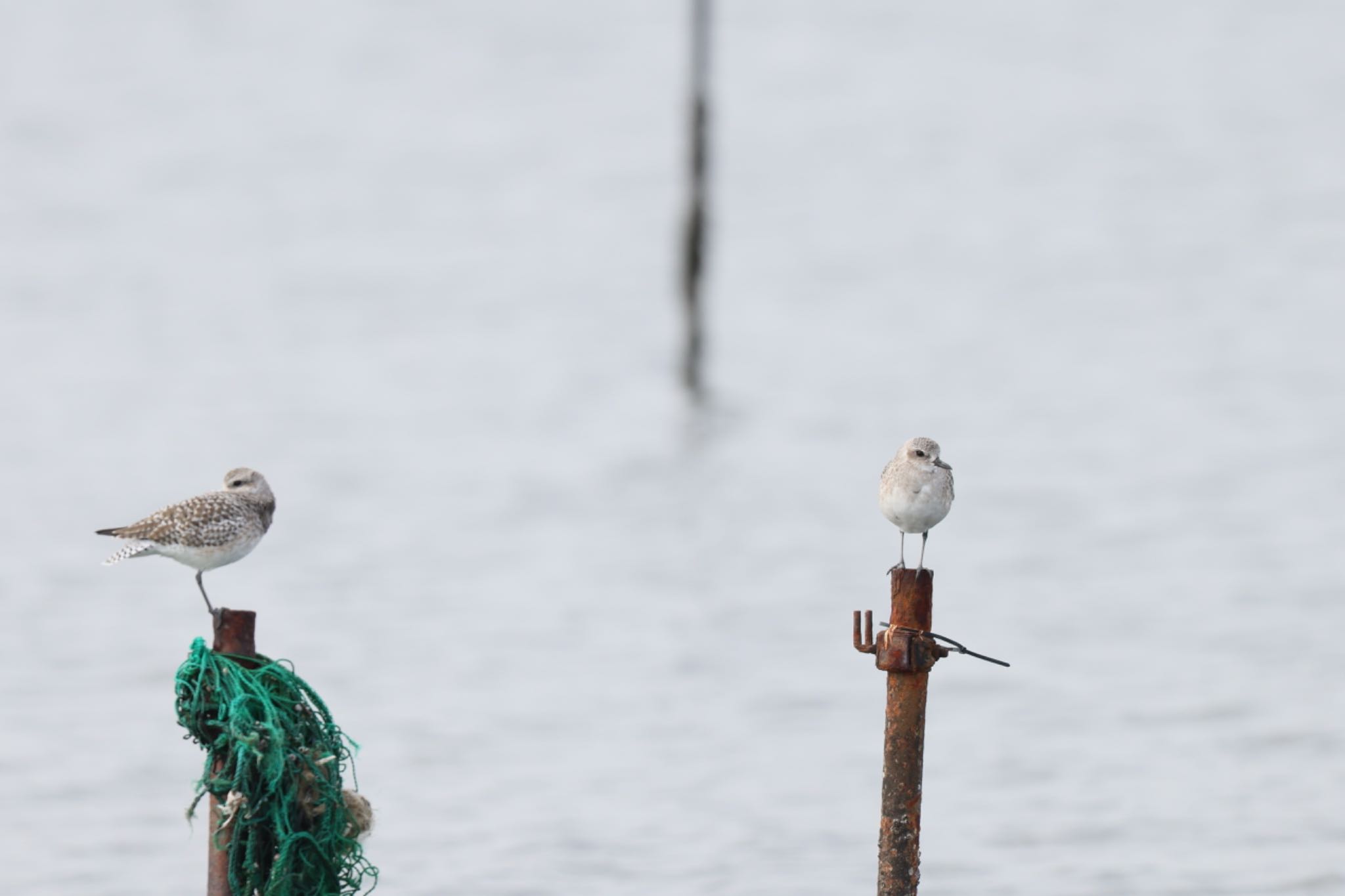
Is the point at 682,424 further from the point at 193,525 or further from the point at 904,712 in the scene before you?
the point at 904,712

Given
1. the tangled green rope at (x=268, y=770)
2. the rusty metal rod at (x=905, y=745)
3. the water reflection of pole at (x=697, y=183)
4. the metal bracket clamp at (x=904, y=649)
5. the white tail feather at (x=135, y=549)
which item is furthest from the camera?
the water reflection of pole at (x=697, y=183)

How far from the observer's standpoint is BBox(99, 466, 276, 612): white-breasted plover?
13.7 m

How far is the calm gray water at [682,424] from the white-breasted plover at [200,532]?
6446 millimetres

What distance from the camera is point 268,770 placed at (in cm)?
1256

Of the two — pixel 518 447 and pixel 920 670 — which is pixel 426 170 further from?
pixel 920 670

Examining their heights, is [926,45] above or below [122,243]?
above

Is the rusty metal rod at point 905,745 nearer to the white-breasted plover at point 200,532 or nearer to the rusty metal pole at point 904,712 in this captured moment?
the rusty metal pole at point 904,712

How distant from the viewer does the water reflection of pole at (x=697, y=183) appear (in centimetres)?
4131

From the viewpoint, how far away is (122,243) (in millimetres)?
63719

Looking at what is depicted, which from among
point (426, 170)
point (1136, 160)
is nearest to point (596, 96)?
point (426, 170)

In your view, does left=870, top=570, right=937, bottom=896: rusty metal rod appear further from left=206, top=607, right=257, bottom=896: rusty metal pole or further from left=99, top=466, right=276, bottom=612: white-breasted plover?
left=99, top=466, right=276, bottom=612: white-breasted plover

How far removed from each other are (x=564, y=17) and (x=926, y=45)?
47.6 feet

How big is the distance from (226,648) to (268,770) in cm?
74

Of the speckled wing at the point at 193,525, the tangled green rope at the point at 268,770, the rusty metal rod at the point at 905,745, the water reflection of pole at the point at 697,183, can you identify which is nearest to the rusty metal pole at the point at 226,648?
the tangled green rope at the point at 268,770
